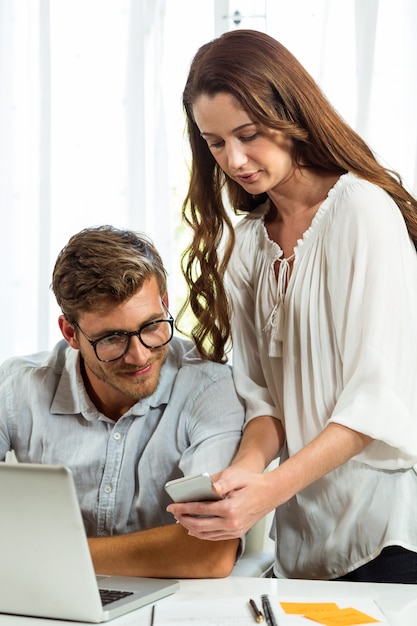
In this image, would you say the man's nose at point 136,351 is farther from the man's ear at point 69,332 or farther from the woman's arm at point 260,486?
the woman's arm at point 260,486

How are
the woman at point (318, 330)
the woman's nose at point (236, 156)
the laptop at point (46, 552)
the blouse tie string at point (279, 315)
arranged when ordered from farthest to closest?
the blouse tie string at point (279, 315) < the woman's nose at point (236, 156) < the woman at point (318, 330) < the laptop at point (46, 552)

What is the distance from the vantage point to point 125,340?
2002mm

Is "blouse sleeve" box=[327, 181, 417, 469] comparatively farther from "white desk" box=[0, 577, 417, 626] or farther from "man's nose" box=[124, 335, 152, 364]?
"man's nose" box=[124, 335, 152, 364]

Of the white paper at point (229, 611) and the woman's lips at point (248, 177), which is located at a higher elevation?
the woman's lips at point (248, 177)

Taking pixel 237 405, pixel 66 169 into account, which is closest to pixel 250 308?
pixel 237 405

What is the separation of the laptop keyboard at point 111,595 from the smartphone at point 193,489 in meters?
0.20

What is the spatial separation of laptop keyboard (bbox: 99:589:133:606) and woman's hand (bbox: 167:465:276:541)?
6.3 inches

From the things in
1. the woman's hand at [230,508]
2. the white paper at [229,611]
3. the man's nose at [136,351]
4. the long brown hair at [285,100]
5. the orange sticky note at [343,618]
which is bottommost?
the white paper at [229,611]

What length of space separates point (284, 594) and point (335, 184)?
32.3 inches

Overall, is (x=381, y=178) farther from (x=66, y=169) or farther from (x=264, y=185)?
(x=66, y=169)

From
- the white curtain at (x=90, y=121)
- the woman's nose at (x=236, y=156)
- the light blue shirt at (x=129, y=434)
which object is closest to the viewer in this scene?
the woman's nose at (x=236, y=156)

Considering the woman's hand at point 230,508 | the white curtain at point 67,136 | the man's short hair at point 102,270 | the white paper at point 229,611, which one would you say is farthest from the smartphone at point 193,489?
the white curtain at point 67,136

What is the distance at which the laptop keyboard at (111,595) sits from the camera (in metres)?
1.56

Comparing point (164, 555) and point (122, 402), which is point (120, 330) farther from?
point (164, 555)
